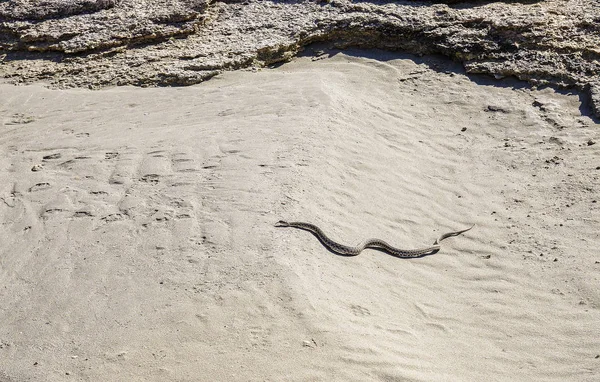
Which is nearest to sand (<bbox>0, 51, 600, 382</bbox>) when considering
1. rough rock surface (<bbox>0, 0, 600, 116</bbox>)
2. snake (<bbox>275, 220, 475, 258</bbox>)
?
snake (<bbox>275, 220, 475, 258</bbox>)

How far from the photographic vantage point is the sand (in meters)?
4.91

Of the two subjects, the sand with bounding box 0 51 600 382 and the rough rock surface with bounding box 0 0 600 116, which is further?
the rough rock surface with bounding box 0 0 600 116

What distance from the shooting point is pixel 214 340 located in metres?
4.84

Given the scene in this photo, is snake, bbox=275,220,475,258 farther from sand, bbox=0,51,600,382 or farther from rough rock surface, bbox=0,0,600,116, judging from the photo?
rough rock surface, bbox=0,0,600,116

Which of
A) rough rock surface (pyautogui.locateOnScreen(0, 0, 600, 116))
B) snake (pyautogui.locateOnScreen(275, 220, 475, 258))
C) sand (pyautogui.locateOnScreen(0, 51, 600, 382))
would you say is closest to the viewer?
sand (pyautogui.locateOnScreen(0, 51, 600, 382))

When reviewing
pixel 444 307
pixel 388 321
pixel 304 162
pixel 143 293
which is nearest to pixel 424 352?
pixel 388 321

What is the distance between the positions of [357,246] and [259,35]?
4.95 metres

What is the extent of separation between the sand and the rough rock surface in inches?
12.1

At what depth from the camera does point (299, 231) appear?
19.8 ft

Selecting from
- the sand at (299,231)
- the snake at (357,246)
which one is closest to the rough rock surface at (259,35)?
the sand at (299,231)

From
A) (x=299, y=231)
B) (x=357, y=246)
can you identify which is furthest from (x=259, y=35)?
(x=357, y=246)

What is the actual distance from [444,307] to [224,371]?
214 centimetres

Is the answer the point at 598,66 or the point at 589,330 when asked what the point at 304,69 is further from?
the point at 589,330

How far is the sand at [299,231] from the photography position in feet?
16.1
